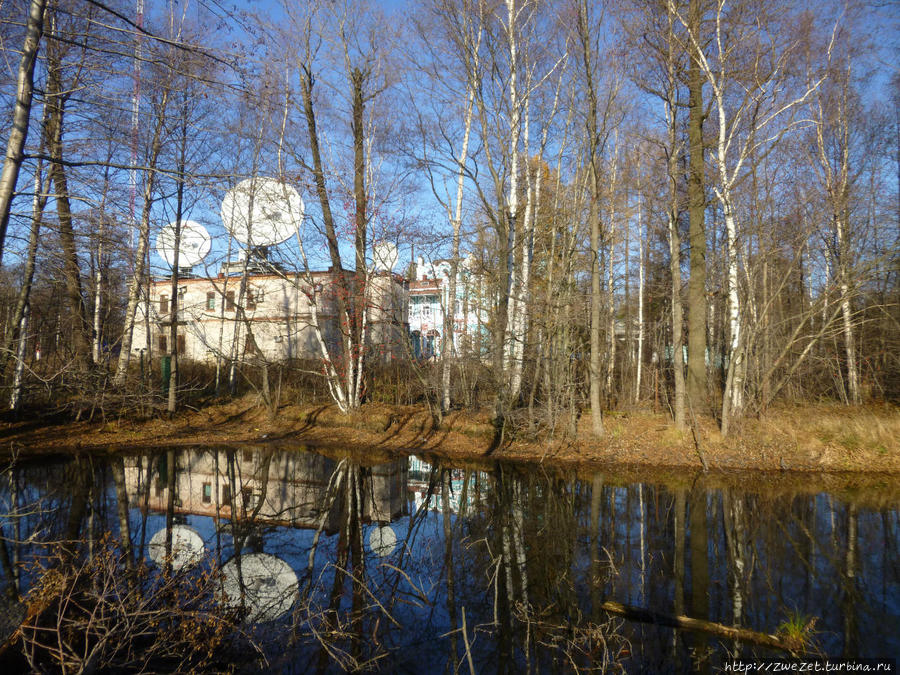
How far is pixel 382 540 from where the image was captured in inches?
281

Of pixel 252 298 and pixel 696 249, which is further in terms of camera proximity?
pixel 252 298

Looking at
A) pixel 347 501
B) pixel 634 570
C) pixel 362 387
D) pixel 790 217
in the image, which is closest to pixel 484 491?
pixel 347 501

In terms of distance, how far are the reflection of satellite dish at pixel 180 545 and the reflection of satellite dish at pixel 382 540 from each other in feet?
6.57

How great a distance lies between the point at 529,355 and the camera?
1423 cm

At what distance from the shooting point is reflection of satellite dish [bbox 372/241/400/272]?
50.4 feet

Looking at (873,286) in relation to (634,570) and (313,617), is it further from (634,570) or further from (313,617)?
(313,617)

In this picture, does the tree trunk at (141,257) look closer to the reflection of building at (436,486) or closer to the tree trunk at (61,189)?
the tree trunk at (61,189)

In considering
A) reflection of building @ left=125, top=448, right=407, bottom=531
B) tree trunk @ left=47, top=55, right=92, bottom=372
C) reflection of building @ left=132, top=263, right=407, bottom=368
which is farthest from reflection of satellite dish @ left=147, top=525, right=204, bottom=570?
reflection of building @ left=132, top=263, right=407, bottom=368

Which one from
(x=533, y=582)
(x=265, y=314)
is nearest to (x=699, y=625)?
(x=533, y=582)

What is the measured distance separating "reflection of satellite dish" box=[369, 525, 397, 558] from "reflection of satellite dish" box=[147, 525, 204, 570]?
2003mm

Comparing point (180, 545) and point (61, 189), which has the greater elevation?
point (61, 189)

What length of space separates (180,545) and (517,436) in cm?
894

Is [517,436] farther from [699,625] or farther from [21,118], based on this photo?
[21,118]

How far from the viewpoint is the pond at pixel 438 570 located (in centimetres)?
424
